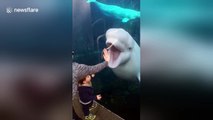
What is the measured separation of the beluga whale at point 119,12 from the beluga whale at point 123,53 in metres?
0.06

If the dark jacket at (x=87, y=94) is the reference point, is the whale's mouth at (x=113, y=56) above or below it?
above

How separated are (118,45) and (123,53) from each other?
0.04 m

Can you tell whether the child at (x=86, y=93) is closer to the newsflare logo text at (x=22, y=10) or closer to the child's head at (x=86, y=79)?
the child's head at (x=86, y=79)

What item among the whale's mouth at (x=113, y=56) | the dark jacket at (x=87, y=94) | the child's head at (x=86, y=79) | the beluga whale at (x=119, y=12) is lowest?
the dark jacket at (x=87, y=94)

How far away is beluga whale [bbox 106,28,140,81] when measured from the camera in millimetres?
1641

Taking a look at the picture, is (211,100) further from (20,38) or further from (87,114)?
(20,38)

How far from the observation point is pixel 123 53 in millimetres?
1647

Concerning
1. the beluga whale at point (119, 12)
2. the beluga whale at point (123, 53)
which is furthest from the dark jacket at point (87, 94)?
the beluga whale at point (119, 12)

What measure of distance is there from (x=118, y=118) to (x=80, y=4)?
0.56m

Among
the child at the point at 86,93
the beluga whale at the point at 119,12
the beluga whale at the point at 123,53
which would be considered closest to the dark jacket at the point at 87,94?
the child at the point at 86,93

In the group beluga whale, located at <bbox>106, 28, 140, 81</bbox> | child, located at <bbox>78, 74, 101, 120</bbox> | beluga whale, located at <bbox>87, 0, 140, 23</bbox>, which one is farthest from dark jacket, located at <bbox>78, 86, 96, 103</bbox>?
beluga whale, located at <bbox>87, 0, 140, 23</bbox>

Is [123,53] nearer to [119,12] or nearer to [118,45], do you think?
[118,45]

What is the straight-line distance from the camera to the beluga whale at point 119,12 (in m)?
1.63

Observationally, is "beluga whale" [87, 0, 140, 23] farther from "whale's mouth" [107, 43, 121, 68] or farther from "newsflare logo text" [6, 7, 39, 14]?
"newsflare logo text" [6, 7, 39, 14]
